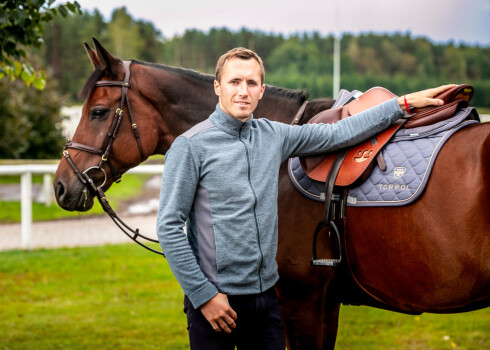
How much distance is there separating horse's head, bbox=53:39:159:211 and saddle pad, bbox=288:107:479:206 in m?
1.28

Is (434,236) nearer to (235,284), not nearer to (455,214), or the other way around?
(455,214)

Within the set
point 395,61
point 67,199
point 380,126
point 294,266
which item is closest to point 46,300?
point 67,199

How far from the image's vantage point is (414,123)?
2445 millimetres

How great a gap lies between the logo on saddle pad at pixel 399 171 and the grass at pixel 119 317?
2.47 meters

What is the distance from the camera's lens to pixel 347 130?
2.42 metres

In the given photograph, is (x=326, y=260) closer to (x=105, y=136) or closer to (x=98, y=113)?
(x=105, y=136)

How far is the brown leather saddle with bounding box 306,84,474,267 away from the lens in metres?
2.42

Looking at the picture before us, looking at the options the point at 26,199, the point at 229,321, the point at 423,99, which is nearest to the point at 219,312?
the point at 229,321

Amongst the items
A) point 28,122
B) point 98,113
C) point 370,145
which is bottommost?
point 28,122

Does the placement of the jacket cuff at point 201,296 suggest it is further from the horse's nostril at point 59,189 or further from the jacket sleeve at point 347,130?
the horse's nostril at point 59,189

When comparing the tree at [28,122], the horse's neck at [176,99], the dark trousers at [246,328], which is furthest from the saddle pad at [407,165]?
the tree at [28,122]

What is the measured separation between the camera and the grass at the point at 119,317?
445cm

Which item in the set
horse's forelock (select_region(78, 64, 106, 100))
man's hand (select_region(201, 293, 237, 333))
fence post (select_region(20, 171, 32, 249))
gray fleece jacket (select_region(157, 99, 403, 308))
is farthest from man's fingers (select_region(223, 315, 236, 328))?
fence post (select_region(20, 171, 32, 249))

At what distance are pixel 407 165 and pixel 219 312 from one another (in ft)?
3.74
